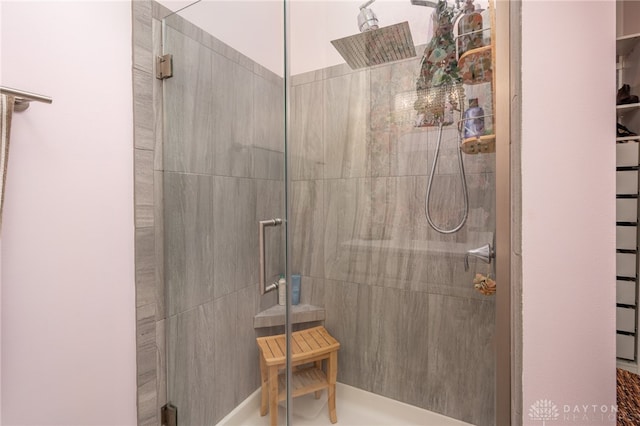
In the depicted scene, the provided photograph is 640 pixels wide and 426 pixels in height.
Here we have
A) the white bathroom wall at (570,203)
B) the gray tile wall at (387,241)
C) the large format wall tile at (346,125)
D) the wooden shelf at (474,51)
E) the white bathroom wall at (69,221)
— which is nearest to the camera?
the white bathroom wall at (570,203)

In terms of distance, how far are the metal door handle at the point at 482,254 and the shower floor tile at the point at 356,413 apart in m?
0.69

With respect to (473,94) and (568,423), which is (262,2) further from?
(568,423)

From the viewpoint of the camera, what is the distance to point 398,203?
1.35 metres

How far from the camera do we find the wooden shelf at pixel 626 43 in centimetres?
74

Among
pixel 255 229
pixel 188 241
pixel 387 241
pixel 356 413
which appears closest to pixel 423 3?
pixel 387 241

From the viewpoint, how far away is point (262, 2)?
54.7 inches

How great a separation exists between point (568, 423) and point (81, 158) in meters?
1.51

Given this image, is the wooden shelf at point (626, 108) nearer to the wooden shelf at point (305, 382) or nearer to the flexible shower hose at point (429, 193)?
the flexible shower hose at point (429, 193)

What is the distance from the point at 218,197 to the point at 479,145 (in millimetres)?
977

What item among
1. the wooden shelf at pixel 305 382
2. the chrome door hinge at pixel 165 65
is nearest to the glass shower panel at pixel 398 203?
the wooden shelf at pixel 305 382

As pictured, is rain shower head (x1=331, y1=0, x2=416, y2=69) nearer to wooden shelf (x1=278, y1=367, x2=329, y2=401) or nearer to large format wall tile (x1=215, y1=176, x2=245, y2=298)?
large format wall tile (x1=215, y1=176, x2=245, y2=298)

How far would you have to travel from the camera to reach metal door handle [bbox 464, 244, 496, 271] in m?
1.02

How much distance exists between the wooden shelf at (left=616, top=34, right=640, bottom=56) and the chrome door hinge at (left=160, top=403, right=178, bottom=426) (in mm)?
1865

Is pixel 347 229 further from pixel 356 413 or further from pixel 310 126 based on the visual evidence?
pixel 356 413
